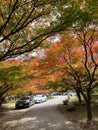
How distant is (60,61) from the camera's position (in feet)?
66.0

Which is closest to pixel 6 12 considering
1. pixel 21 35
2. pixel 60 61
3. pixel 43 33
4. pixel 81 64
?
pixel 43 33

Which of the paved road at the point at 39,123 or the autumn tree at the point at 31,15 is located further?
the paved road at the point at 39,123

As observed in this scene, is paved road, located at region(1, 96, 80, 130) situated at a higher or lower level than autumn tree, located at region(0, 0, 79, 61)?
lower

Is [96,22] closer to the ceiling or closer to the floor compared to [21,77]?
closer to the ceiling

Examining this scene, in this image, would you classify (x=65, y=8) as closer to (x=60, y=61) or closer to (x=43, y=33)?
(x=43, y=33)

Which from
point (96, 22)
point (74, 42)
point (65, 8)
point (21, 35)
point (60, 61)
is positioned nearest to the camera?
point (65, 8)

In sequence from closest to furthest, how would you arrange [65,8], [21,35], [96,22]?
[65,8] < [96,22] < [21,35]

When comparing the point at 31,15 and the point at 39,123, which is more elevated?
the point at 31,15

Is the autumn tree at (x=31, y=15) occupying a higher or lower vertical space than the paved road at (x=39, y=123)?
higher

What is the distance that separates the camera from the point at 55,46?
59.4 ft

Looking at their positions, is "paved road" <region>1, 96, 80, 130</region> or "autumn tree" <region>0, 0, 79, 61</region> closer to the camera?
"autumn tree" <region>0, 0, 79, 61</region>

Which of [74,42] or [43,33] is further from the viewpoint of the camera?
[74,42]

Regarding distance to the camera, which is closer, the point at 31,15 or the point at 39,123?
the point at 31,15

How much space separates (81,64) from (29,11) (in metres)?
11.2
